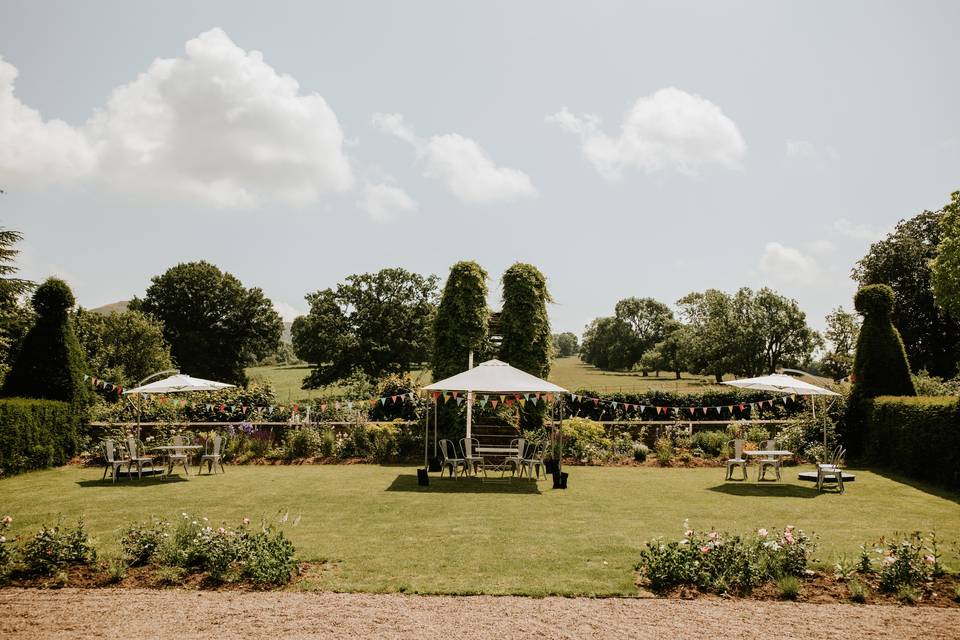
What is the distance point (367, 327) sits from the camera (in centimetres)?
4206

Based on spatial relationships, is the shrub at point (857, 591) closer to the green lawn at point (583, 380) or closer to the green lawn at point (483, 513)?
the green lawn at point (483, 513)

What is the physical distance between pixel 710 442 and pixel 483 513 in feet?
30.1

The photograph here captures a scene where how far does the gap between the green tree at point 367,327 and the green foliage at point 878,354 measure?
27.1 metres

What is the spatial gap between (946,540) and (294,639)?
7.69 meters

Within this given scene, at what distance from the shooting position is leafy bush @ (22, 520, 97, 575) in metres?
6.27

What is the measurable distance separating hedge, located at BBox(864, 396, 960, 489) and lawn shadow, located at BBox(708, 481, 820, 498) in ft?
8.15

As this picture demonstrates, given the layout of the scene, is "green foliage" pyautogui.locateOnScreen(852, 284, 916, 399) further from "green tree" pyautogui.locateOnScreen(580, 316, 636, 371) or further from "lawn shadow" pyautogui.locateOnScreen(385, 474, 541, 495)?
"green tree" pyautogui.locateOnScreen(580, 316, 636, 371)

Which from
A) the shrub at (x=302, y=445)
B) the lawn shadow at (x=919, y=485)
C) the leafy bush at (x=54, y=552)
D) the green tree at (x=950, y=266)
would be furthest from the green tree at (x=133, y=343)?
the green tree at (x=950, y=266)

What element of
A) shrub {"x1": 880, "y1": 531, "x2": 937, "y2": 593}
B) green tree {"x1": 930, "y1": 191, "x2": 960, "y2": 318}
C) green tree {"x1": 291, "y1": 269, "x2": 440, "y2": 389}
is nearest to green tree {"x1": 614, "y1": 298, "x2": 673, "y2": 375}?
green tree {"x1": 291, "y1": 269, "x2": 440, "y2": 389}

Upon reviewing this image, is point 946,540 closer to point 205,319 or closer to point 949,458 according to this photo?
point 949,458

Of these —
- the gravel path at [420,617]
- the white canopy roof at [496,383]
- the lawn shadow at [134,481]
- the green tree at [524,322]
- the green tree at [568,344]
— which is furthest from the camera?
the green tree at [568,344]

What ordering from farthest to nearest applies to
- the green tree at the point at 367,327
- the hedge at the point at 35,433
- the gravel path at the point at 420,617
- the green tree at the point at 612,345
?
the green tree at the point at 612,345 < the green tree at the point at 367,327 < the hedge at the point at 35,433 < the gravel path at the point at 420,617

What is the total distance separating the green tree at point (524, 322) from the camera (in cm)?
1755

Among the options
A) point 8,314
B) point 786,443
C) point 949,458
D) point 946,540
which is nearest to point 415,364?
point 8,314
